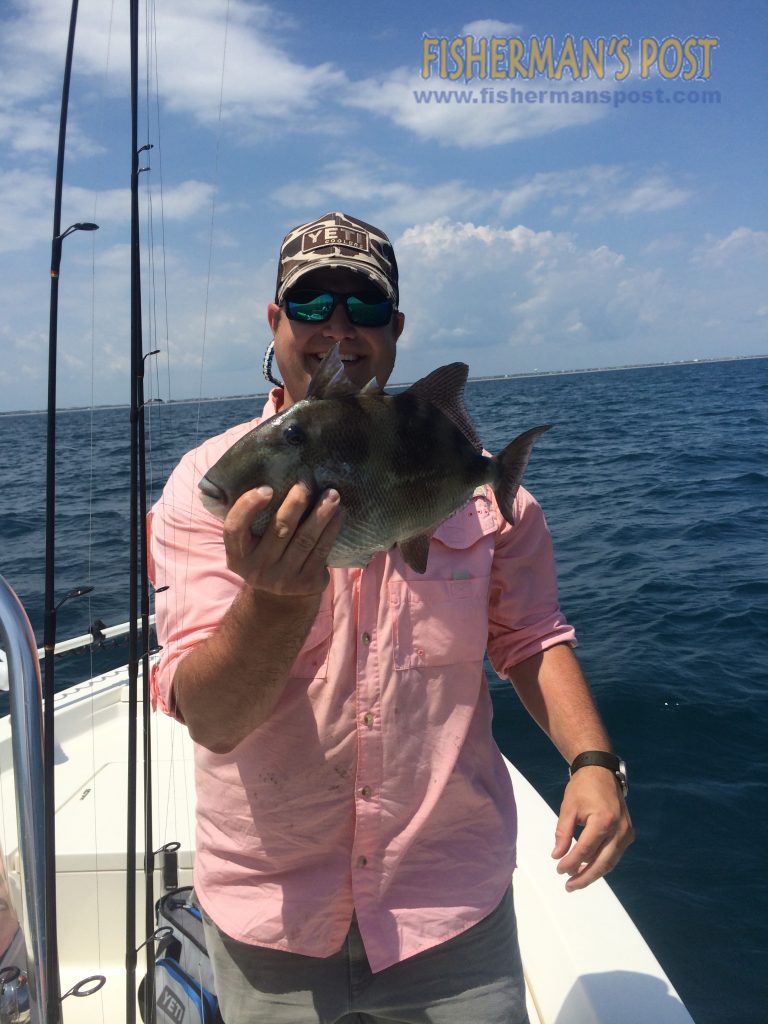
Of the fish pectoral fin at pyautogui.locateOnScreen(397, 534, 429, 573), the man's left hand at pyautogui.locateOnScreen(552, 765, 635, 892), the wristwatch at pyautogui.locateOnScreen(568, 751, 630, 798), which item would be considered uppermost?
the fish pectoral fin at pyautogui.locateOnScreen(397, 534, 429, 573)

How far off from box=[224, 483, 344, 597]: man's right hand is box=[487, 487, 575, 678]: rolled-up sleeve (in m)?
0.85

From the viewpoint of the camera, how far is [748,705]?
668 centimetres

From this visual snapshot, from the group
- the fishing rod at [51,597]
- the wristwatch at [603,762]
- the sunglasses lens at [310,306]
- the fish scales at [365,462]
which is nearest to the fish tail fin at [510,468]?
the fish scales at [365,462]

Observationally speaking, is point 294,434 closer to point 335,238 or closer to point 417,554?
point 417,554

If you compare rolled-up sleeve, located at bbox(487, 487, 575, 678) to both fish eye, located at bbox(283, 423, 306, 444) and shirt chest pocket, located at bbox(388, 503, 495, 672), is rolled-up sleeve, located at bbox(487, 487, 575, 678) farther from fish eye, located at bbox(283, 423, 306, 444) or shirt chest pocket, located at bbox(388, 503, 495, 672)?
fish eye, located at bbox(283, 423, 306, 444)

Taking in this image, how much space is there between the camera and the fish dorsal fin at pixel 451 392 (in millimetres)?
1900

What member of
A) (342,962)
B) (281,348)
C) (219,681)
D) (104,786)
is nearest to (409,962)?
(342,962)

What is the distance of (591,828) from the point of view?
6.59 ft

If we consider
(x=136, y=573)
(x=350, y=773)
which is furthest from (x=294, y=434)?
(x=136, y=573)

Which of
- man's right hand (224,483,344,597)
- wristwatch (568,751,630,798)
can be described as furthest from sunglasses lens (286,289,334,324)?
wristwatch (568,751,630,798)

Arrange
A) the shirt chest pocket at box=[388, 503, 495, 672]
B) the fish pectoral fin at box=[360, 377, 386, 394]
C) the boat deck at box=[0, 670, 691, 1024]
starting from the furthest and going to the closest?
the boat deck at box=[0, 670, 691, 1024]
the shirt chest pocket at box=[388, 503, 495, 672]
the fish pectoral fin at box=[360, 377, 386, 394]

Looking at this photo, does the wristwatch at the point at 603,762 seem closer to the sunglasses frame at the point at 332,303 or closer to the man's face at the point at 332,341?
the man's face at the point at 332,341

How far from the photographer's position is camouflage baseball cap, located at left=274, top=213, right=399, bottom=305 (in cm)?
211

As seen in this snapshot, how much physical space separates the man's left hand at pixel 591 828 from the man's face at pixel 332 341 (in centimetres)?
128
